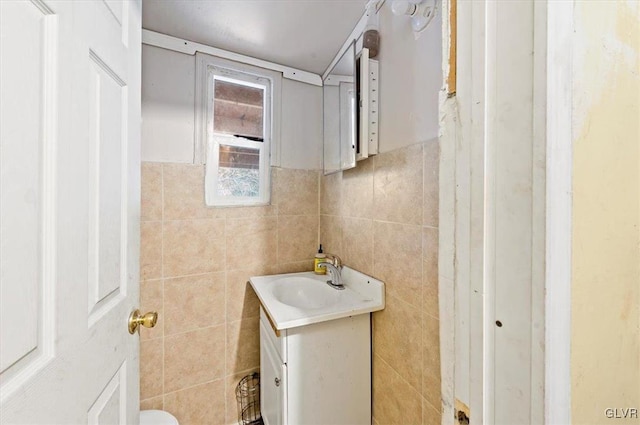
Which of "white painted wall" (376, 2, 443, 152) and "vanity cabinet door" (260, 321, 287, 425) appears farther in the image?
"vanity cabinet door" (260, 321, 287, 425)

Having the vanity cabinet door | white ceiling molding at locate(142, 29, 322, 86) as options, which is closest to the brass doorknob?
the vanity cabinet door

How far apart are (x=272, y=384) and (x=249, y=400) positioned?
1.80 feet

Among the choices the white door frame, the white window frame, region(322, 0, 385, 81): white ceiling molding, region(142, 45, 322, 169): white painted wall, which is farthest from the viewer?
the white window frame

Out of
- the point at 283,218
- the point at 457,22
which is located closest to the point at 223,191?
the point at 283,218

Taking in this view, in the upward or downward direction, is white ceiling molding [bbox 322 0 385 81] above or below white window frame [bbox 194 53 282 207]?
above

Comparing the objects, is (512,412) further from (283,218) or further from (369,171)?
(283,218)

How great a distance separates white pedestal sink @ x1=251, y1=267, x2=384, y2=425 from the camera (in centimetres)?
104

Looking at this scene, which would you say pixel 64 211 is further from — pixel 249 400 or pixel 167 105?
pixel 249 400

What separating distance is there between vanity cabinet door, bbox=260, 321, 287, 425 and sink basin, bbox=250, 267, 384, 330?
20cm

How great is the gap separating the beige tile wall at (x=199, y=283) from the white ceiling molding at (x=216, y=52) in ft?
2.11

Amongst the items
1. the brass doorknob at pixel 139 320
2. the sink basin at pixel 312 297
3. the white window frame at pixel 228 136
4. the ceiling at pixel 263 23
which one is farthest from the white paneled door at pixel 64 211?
the white window frame at pixel 228 136

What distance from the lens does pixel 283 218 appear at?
5.57 ft
